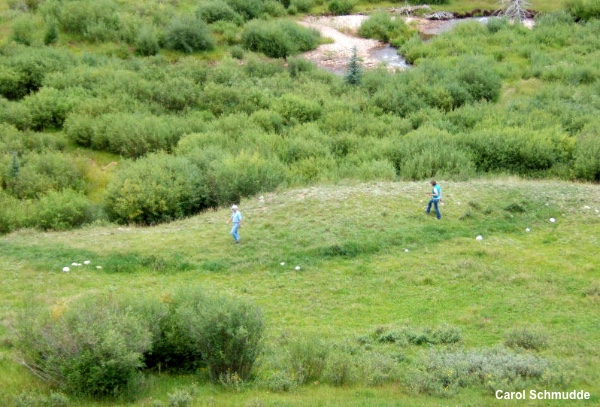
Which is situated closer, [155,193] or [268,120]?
[155,193]

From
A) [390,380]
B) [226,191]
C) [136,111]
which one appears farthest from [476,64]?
[390,380]

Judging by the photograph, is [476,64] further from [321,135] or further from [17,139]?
[17,139]

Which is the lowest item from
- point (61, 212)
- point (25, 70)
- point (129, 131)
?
point (61, 212)

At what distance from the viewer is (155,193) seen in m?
25.8

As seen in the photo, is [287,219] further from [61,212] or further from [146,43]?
[146,43]

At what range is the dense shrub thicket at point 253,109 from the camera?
1125 inches

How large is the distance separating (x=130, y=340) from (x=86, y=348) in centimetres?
83

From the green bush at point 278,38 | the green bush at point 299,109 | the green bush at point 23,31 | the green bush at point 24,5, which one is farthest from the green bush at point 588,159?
the green bush at point 24,5

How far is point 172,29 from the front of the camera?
174 ft

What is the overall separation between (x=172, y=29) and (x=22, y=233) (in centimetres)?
3341

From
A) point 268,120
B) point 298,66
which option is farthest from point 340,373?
point 298,66

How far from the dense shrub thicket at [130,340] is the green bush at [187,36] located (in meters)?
41.3

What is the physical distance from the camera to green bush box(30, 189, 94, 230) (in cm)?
2534

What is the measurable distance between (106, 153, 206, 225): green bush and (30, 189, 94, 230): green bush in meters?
1.19
